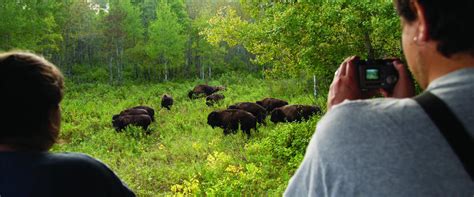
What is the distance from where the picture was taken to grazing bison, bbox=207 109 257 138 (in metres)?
15.1

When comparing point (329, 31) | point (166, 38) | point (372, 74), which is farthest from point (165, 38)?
point (372, 74)

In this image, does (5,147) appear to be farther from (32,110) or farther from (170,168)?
(170,168)

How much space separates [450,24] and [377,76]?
49 centimetres

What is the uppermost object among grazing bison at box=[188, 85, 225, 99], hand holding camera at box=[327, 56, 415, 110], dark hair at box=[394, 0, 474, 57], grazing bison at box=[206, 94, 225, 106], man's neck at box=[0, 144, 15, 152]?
dark hair at box=[394, 0, 474, 57]

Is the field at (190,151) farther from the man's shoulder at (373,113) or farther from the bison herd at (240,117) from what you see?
the man's shoulder at (373,113)

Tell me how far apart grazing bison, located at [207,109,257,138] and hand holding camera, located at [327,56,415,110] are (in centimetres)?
1308

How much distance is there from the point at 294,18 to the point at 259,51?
130 inches

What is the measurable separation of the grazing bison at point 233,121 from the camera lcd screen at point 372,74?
42.9ft

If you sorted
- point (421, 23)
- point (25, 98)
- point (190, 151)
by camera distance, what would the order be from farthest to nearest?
point (190, 151) → point (25, 98) → point (421, 23)

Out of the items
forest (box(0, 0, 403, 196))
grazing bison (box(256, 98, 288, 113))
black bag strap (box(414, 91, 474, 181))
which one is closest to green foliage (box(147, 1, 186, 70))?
forest (box(0, 0, 403, 196))

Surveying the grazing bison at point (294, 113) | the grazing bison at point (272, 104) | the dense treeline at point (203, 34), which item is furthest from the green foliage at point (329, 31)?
the grazing bison at point (272, 104)

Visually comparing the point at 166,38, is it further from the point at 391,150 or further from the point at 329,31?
the point at 391,150

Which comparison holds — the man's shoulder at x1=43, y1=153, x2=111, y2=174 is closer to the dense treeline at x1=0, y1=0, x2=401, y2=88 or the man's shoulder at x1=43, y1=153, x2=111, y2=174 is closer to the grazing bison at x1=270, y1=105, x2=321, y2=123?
the dense treeline at x1=0, y1=0, x2=401, y2=88

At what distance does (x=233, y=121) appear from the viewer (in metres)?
15.2
